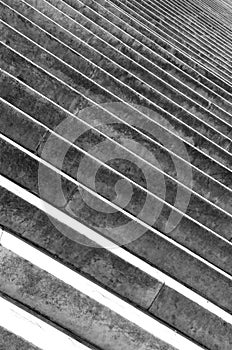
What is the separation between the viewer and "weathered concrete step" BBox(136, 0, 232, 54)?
365 inches

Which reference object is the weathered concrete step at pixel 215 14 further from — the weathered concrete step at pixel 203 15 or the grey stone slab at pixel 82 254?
the grey stone slab at pixel 82 254

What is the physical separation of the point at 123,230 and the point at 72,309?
2.64 feet

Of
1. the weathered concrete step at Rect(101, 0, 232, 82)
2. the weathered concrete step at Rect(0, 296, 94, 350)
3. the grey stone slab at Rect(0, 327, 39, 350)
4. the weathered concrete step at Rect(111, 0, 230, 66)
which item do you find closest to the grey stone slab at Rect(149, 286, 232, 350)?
the weathered concrete step at Rect(0, 296, 94, 350)

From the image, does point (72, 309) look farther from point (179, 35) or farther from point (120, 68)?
point (179, 35)

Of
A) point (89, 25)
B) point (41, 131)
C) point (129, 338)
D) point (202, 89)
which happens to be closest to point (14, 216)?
point (41, 131)

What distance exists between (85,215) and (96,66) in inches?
89.8

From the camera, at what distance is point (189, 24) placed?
9859 mm

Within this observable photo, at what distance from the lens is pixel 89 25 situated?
6371 mm

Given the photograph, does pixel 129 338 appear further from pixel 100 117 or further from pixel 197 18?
pixel 197 18

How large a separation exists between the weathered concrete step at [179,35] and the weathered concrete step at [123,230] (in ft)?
17.5

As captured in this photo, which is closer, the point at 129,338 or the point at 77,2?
the point at 129,338

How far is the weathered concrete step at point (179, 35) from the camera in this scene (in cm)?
843

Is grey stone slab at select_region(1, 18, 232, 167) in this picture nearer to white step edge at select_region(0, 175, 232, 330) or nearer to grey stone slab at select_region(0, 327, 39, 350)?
white step edge at select_region(0, 175, 232, 330)

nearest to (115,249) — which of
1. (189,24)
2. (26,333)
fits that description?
(26,333)
